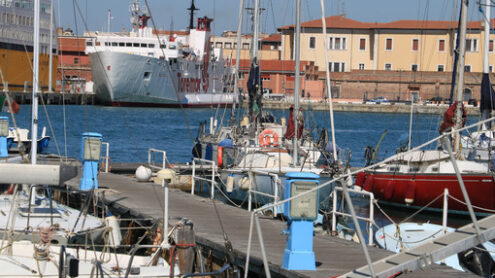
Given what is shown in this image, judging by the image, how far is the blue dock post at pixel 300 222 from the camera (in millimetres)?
10312

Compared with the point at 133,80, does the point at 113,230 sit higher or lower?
lower

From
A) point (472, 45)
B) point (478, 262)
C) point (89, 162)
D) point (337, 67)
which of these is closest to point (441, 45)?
point (472, 45)

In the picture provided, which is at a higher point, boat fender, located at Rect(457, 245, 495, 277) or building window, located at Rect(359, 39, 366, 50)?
building window, located at Rect(359, 39, 366, 50)

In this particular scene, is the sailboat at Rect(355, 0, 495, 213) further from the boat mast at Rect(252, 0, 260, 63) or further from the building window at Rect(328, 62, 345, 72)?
the building window at Rect(328, 62, 345, 72)

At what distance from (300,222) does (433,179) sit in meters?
12.7

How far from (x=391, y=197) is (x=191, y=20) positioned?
73118mm

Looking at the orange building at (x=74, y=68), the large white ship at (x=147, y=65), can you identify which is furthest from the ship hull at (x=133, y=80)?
the orange building at (x=74, y=68)

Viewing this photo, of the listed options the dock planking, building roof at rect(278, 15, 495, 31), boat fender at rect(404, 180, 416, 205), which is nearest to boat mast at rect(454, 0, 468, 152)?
boat fender at rect(404, 180, 416, 205)

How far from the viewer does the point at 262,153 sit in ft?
72.7

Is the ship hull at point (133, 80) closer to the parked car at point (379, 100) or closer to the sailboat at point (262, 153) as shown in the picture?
the parked car at point (379, 100)

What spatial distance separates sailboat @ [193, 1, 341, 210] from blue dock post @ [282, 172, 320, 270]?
6.09 m

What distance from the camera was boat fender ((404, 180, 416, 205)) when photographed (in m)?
22.9

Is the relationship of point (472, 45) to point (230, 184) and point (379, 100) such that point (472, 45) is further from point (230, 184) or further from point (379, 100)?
point (230, 184)

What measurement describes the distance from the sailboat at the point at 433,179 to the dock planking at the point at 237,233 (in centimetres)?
726
